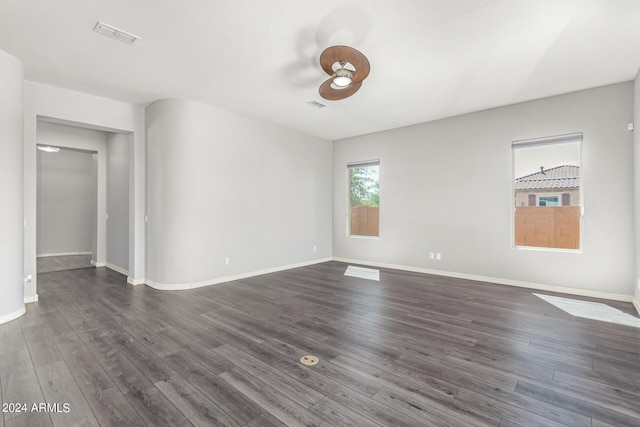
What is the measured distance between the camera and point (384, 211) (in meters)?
6.20

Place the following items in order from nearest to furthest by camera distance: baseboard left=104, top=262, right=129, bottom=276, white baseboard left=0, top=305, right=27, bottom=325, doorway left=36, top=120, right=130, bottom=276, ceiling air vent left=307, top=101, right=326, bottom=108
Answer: white baseboard left=0, top=305, right=27, bottom=325 < ceiling air vent left=307, top=101, right=326, bottom=108 < baseboard left=104, top=262, right=129, bottom=276 < doorway left=36, top=120, right=130, bottom=276

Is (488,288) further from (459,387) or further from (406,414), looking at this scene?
(406,414)

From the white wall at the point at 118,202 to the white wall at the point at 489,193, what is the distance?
426 centimetres

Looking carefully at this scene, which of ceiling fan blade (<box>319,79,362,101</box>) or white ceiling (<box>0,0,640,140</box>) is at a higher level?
white ceiling (<box>0,0,640,140</box>)

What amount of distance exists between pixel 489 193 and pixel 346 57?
3537 millimetres

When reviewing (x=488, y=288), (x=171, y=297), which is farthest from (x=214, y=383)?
(x=488, y=288)

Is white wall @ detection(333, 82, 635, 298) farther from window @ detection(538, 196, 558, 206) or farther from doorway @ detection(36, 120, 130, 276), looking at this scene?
doorway @ detection(36, 120, 130, 276)

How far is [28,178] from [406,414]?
4959 mm

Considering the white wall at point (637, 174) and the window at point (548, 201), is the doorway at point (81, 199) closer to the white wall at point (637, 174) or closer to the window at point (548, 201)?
the window at point (548, 201)

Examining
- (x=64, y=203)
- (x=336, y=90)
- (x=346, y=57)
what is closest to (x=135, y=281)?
(x=336, y=90)

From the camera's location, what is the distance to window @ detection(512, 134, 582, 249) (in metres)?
4.27

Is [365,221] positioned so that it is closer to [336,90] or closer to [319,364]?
[336,90]

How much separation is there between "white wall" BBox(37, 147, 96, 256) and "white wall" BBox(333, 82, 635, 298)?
6.91m

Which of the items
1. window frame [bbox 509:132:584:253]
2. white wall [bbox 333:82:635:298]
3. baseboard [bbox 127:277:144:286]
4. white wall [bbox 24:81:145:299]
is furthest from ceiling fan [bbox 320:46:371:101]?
baseboard [bbox 127:277:144:286]
